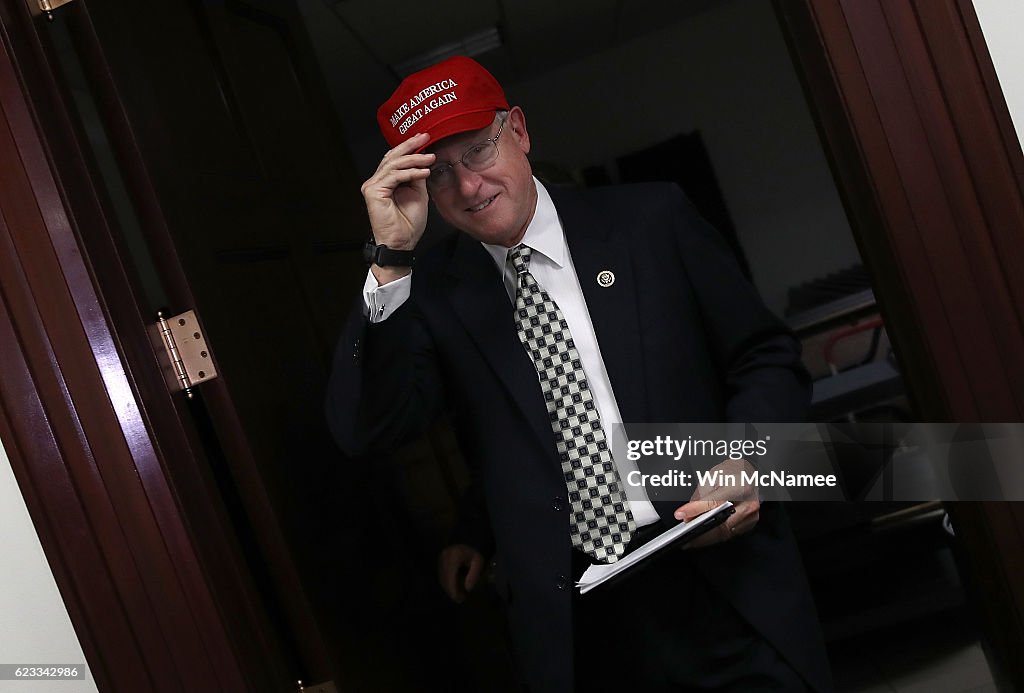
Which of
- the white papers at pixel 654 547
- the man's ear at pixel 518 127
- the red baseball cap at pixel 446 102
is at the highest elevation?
the red baseball cap at pixel 446 102

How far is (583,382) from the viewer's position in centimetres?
153

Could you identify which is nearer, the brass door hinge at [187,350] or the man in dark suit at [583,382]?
the man in dark suit at [583,382]

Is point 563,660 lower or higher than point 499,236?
lower

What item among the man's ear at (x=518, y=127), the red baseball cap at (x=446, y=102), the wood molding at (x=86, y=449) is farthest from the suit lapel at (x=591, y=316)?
the wood molding at (x=86, y=449)

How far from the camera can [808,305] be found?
23.8ft

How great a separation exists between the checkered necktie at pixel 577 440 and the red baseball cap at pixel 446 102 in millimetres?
304

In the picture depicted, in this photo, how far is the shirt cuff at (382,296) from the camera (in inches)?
58.3

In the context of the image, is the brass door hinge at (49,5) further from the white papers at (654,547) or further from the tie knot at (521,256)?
the white papers at (654,547)

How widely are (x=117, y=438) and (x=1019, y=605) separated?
4.60 feet

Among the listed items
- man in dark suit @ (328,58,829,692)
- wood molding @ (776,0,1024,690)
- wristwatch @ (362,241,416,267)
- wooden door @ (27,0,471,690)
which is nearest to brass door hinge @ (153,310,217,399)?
wooden door @ (27,0,471,690)

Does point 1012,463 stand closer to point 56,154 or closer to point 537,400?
point 537,400

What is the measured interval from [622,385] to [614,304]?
14cm

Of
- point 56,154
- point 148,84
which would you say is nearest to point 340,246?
point 148,84

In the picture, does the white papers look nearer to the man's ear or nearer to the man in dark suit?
the man in dark suit
